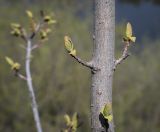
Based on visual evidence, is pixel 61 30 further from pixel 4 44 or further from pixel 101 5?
pixel 101 5

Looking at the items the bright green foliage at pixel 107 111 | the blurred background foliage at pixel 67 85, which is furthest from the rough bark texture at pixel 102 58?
the blurred background foliage at pixel 67 85

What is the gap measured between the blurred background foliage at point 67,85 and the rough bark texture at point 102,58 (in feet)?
29.5

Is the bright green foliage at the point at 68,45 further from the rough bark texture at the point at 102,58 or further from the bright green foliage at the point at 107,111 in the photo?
the bright green foliage at the point at 107,111

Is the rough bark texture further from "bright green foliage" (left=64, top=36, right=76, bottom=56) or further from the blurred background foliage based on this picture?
the blurred background foliage

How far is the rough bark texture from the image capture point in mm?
958

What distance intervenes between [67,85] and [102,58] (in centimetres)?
1001

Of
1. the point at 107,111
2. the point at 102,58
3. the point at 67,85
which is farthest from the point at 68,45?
the point at 67,85

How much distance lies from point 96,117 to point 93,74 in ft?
0.35

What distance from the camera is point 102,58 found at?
0.96m

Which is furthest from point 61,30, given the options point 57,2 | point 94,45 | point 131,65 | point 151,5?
point 94,45

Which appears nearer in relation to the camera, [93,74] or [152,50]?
[93,74]

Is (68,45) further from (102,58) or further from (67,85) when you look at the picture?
(67,85)

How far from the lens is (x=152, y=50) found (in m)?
11.6

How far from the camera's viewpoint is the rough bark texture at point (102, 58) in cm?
96
